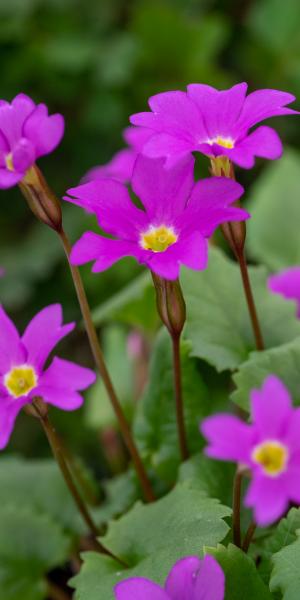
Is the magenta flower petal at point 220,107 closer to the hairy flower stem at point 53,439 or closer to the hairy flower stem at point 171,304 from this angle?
the hairy flower stem at point 171,304

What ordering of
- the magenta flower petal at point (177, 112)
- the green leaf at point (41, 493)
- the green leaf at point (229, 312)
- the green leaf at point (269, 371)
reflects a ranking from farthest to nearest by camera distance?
the green leaf at point (41, 493)
the green leaf at point (229, 312)
the green leaf at point (269, 371)
the magenta flower petal at point (177, 112)

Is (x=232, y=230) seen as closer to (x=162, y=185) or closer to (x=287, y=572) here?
(x=162, y=185)

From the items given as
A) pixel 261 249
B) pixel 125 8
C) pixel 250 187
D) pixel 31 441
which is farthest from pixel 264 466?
pixel 125 8

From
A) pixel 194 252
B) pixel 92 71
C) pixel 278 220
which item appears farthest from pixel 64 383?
pixel 92 71

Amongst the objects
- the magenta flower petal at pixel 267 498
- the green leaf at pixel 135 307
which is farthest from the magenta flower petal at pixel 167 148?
the green leaf at pixel 135 307

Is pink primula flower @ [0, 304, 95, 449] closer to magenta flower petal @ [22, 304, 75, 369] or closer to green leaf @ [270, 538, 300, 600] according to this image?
magenta flower petal @ [22, 304, 75, 369]
